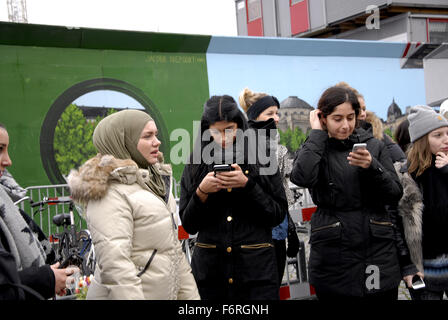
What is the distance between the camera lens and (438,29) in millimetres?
14188

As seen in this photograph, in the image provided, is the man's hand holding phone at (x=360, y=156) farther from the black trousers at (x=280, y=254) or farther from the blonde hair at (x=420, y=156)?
the black trousers at (x=280, y=254)

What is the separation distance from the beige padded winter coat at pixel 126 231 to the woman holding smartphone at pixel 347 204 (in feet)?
3.27

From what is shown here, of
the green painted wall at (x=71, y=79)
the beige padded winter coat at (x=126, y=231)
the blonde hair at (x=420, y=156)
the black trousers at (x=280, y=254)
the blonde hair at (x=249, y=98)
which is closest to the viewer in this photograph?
the beige padded winter coat at (x=126, y=231)

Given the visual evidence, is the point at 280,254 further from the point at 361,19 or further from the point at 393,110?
the point at 361,19

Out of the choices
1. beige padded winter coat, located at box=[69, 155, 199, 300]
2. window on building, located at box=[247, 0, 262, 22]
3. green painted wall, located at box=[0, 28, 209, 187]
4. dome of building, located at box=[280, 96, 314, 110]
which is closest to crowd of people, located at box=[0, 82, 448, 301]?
beige padded winter coat, located at box=[69, 155, 199, 300]

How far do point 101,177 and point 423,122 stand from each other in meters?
2.27

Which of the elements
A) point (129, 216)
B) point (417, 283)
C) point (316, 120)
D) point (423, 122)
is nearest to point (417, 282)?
point (417, 283)

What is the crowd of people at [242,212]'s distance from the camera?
2033mm

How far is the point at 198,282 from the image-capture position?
8.68ft

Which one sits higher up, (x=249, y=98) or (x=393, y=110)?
(x=393, y=110)

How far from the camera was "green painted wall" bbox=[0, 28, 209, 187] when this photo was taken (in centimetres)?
631

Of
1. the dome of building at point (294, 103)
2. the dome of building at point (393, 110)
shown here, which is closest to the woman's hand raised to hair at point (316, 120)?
the dome of building at point (294, 103)

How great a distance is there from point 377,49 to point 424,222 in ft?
22.2

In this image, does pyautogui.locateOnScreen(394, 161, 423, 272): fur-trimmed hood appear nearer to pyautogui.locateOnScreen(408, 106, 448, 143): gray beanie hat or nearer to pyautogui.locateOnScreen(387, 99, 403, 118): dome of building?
pyautogui.locateOnScreen(408, 106, 448, 143): gray beanie hat
